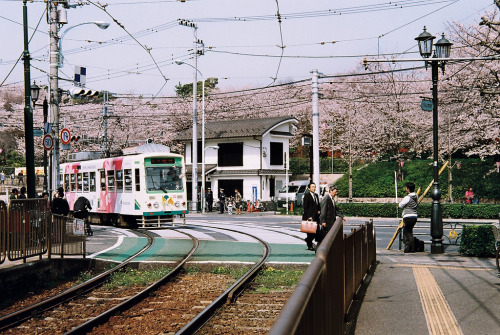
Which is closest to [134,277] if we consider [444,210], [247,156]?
[444,210]

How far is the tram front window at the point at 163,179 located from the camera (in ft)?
72.8

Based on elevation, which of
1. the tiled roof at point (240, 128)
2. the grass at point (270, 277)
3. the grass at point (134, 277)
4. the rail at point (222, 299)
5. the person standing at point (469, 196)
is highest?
the tiled roof at point (240, 128)

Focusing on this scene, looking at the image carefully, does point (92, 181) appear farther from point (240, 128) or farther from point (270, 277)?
point (240, 128)

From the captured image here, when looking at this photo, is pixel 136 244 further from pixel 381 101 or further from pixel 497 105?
pixel 381 101

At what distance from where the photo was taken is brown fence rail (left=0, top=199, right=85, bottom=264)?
10.6 metres

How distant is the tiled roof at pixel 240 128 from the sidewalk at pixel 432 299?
1311 inches

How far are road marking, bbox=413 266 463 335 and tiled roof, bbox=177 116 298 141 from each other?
35.2 meters

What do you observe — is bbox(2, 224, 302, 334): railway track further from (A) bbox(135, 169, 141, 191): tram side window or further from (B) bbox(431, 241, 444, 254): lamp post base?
(A) bbox(135, 169, 141, 191): tram side window

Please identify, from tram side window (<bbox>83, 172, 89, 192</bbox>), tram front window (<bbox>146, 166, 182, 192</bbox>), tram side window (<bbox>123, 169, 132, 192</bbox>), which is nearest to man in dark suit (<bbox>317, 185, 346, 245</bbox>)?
tram front window (<bbox>146, 166, 182, 192</bbox>)

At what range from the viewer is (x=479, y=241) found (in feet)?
44.1

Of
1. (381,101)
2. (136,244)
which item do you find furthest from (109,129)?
(136,244)

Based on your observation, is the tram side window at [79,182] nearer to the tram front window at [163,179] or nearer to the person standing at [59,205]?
the tram front window at [163,179]

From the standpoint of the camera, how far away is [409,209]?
549 inches

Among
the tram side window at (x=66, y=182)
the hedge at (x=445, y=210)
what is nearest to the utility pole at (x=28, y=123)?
the tram side window at (x=66, y=182)
